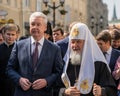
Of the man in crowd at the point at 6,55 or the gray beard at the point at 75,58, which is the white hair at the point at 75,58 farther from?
the man in crowd at the point at 6,55

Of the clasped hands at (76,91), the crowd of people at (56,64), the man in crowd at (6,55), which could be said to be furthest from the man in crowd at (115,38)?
the clasped hands at (76,91)

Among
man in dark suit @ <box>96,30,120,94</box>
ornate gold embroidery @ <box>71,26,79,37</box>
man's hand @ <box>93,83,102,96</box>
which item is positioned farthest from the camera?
man in dark suit @ <box>96,30,120,94</box>

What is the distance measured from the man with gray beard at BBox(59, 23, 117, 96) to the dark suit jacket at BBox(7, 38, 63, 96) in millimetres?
514

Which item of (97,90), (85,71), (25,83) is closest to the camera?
(97,90)

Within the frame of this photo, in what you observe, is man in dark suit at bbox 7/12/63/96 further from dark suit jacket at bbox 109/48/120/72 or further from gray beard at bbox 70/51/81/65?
dark suit jacket at bbox 109/48/120/72

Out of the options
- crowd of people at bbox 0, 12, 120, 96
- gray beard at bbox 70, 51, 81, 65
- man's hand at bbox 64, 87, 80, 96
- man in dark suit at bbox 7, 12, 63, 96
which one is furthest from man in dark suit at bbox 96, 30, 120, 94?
man's hand at bbox 64, 87, 80, 96

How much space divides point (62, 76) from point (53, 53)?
68 centimetres

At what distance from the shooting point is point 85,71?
4.52m

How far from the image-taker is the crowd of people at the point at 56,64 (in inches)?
179

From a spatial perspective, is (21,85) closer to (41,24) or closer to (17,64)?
(17,64)

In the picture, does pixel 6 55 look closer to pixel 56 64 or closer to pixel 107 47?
pixel 56 64

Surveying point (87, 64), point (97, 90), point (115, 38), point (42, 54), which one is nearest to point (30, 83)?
point (42, 54)

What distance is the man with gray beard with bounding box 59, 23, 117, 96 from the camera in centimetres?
452

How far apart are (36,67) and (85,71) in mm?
861
